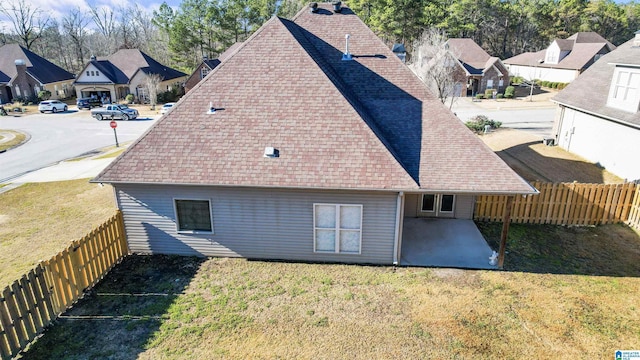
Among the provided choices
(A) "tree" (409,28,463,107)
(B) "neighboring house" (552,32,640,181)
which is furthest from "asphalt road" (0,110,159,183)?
(B) "neighboring house" (552,32,640,181)

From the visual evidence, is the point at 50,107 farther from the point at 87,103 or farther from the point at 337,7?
the point at 337,7

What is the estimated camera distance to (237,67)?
1286cm

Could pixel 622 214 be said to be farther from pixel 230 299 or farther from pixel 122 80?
pixel 122 80

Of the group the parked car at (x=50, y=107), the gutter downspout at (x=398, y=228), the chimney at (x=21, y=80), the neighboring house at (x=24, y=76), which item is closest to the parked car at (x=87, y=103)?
the parked car at (x=50, y=107)

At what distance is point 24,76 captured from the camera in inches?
1866

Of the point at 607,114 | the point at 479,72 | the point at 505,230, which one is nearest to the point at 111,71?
the point at 479,72

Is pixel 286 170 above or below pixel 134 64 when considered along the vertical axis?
below

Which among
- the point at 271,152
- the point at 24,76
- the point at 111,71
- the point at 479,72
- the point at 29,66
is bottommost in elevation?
the point at 271,152

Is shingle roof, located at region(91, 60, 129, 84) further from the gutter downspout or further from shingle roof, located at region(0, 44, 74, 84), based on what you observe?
the gutter downspout

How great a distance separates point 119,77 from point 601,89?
50.1m

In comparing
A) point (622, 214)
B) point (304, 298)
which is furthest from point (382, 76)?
point (622, 214)

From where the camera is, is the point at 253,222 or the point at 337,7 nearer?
the point at 253,222

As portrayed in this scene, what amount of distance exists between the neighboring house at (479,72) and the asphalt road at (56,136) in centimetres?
3808

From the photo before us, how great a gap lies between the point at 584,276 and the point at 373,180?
21.4 feet
